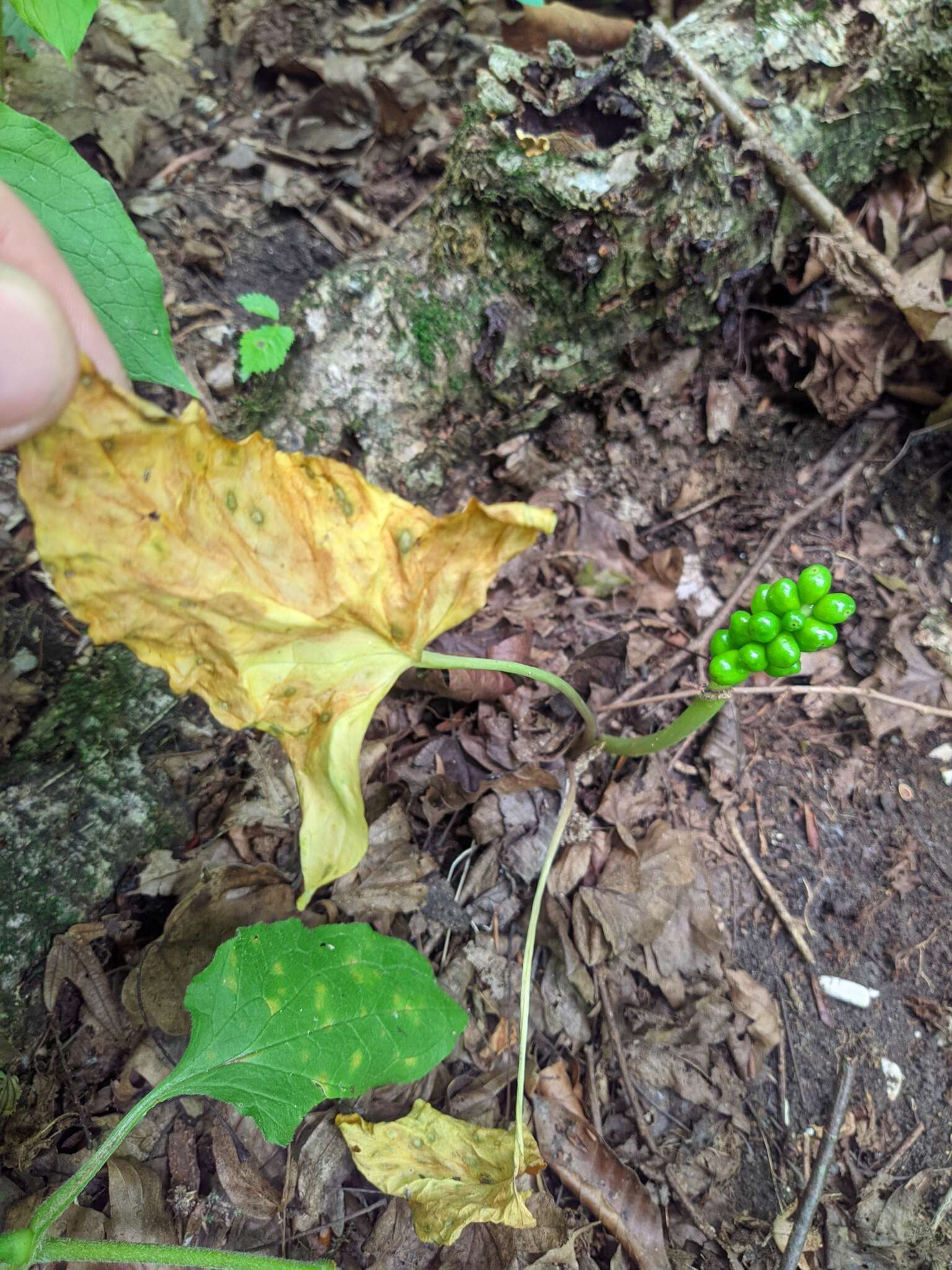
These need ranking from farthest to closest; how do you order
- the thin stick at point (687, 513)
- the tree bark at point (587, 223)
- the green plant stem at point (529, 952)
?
the thin stick at point (687, 513) < the tree bark at point (587, 223) < the green plant stem at point (529, 952)

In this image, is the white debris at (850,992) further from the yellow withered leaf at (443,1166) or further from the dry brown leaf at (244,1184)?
the dry brown leaf at (244,1184)

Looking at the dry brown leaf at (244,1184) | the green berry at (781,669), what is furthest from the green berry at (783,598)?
the dry brown leaf at (244,1184)

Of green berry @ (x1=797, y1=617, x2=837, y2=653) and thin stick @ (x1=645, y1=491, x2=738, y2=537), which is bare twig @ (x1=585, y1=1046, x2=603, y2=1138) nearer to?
green berry @ (x1=797, y1=617, x2=837, y2=653)

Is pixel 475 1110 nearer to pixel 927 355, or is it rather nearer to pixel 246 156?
Result: pixel 927 355

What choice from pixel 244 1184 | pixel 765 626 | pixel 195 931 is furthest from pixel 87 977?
pixel 765 626

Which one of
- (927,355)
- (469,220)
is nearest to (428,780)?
(469,220)

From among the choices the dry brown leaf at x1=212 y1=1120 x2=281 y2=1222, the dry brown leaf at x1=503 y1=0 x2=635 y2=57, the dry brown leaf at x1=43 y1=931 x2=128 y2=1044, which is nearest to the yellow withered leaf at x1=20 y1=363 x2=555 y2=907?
the dry brown leaf at x1=43 y1=931 x2=128 y2=1044

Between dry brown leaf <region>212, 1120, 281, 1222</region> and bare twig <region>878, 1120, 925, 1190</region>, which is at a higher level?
bare twig <region>878, 1120, 925, 1190</region>

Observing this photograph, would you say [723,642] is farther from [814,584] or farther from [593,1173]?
[593,1173]
